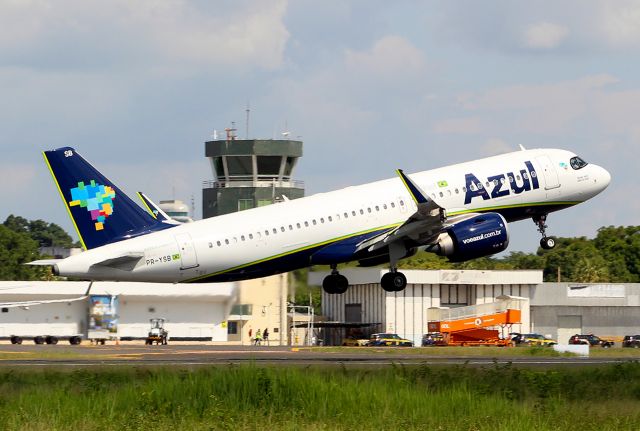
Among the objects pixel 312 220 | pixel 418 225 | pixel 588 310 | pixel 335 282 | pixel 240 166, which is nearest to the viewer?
pixel 312 220

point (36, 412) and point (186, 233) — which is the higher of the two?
point (186, 233)

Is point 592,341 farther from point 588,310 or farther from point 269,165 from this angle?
point 269,165

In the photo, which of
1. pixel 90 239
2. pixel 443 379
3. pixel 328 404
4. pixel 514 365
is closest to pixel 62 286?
pixel 90 239

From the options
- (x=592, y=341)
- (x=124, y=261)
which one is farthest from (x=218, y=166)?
(x=124, y=261)

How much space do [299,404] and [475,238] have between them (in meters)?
26.0

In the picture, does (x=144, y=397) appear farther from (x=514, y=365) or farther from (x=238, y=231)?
(x=514, y=365)

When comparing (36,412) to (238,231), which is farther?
(238,231)

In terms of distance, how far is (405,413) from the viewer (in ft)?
116

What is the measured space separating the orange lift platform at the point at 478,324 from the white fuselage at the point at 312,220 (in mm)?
39595

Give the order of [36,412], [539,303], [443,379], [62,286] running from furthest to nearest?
[539,303]
[62,286]
[443,379]
[36,412]

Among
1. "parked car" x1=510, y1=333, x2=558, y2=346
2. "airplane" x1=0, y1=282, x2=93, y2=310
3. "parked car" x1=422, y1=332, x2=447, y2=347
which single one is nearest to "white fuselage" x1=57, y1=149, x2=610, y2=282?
"parked car" x1=422, y1=332, x2=447, y2=347

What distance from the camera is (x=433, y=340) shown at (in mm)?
109750

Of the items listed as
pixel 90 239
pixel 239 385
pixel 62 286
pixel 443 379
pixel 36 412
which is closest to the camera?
pixel 36 412

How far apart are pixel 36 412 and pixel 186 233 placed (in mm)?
24066
